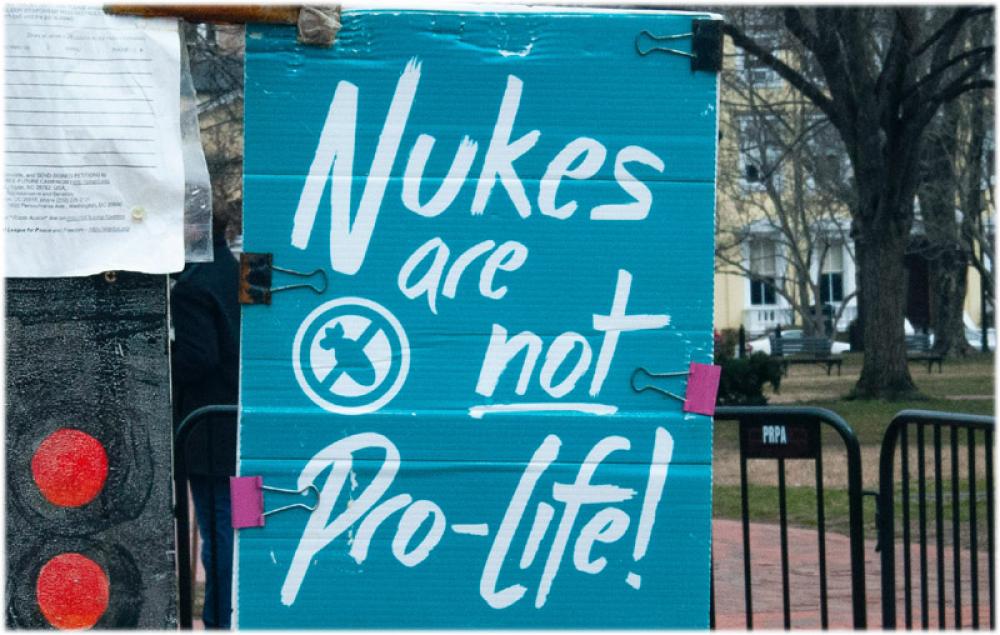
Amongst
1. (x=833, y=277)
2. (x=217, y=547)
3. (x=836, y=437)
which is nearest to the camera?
(x=217, y=547)

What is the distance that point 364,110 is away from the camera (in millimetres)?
3666

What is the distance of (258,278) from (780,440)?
225 centimetres

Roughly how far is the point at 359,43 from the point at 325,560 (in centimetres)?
131

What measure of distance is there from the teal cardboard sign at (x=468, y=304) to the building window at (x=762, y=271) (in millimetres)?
41003

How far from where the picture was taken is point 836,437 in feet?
55.1

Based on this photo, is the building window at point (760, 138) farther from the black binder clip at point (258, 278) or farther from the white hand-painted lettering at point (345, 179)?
the black binder clip at point (258, 278)

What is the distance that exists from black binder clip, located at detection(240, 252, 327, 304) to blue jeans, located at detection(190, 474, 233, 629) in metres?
2.07

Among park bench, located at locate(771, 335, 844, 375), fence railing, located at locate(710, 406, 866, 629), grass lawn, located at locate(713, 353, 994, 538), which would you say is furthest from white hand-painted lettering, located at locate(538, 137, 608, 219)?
park bench, located at locate(771, 335, 844, 375)

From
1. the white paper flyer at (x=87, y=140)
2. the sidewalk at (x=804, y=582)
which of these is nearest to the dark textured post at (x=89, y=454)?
the white paper flyer at (x=87, y=140)

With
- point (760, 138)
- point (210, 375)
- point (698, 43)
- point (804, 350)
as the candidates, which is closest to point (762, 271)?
point (804, 350)

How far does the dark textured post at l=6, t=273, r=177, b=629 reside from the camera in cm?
360

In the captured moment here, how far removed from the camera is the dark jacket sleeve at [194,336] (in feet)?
19.1

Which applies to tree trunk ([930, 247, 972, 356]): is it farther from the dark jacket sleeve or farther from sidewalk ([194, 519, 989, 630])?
the dark jacket sleeve

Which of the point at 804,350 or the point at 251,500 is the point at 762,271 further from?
the point at 251,500
